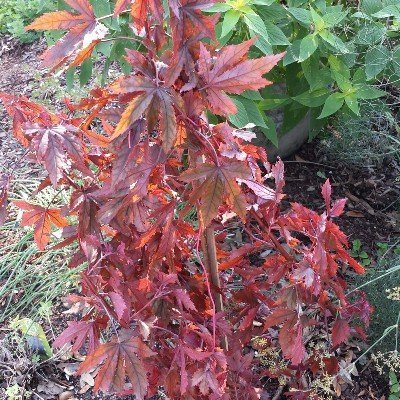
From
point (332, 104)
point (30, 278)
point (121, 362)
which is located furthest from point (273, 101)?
point (121, 362)

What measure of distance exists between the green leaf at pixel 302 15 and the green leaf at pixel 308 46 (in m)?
0.07

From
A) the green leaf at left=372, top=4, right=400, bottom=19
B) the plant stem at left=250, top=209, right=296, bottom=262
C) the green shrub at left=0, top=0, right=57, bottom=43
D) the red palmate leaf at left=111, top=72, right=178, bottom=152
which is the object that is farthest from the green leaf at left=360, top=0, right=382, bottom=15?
the green shrub at left=0, top=0, right=57, bottom=43

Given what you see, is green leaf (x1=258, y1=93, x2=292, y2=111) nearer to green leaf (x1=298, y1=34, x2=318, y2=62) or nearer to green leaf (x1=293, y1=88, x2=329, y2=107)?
green leaf (x1=293, y1=88, x2=329, y2=107)

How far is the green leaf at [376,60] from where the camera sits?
7.29 ft

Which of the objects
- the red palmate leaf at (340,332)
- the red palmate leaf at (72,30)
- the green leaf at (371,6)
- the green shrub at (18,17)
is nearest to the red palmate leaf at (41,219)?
the red palmate leaf at (72,30)

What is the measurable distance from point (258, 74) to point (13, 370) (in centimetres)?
177

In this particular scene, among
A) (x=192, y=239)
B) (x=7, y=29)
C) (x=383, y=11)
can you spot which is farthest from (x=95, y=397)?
(x=7, y=29)

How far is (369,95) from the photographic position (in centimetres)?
231

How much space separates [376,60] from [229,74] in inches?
57.0

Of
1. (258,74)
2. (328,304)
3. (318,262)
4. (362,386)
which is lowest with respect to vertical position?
(362,386)

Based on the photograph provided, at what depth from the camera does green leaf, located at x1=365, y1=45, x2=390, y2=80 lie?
2223 mm

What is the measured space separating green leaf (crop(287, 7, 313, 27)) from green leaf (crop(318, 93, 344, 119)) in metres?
0.32

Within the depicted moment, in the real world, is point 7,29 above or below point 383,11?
below

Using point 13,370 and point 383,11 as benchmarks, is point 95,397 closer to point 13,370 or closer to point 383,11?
point 13,370
